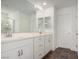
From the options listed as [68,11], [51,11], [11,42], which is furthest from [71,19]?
[11,42]

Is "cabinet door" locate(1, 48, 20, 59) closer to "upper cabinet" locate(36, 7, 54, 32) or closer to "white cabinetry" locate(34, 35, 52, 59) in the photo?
"white cabinetry" locate(34, 35, 52, 59)

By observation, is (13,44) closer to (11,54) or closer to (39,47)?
(11,54)

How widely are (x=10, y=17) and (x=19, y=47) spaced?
0.67 metres

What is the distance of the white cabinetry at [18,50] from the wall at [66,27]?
219 centimetres

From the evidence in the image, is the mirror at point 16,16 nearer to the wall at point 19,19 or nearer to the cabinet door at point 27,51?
the wall at point 19,19

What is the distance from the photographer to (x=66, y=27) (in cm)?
335

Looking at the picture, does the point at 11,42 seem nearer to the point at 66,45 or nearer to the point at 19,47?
the point at 19,47

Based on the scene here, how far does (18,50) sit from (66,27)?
2704 mm

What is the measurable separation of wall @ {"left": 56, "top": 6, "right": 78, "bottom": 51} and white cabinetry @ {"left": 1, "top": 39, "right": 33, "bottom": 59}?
2193mm

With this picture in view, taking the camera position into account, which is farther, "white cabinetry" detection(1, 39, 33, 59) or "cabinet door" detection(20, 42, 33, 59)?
"cabinet door" detection(20, 42, 33, 59)

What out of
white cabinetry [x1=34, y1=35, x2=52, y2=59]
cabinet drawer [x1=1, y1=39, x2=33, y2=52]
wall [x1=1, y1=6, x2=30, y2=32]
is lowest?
white cabinetry [x1=34, y1=35, x2=52, y2=59]

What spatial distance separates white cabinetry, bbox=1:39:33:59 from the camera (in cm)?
104

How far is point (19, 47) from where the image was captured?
1271 millimetres

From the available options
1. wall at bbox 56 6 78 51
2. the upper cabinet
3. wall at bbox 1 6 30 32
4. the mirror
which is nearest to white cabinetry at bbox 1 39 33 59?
the mirror
